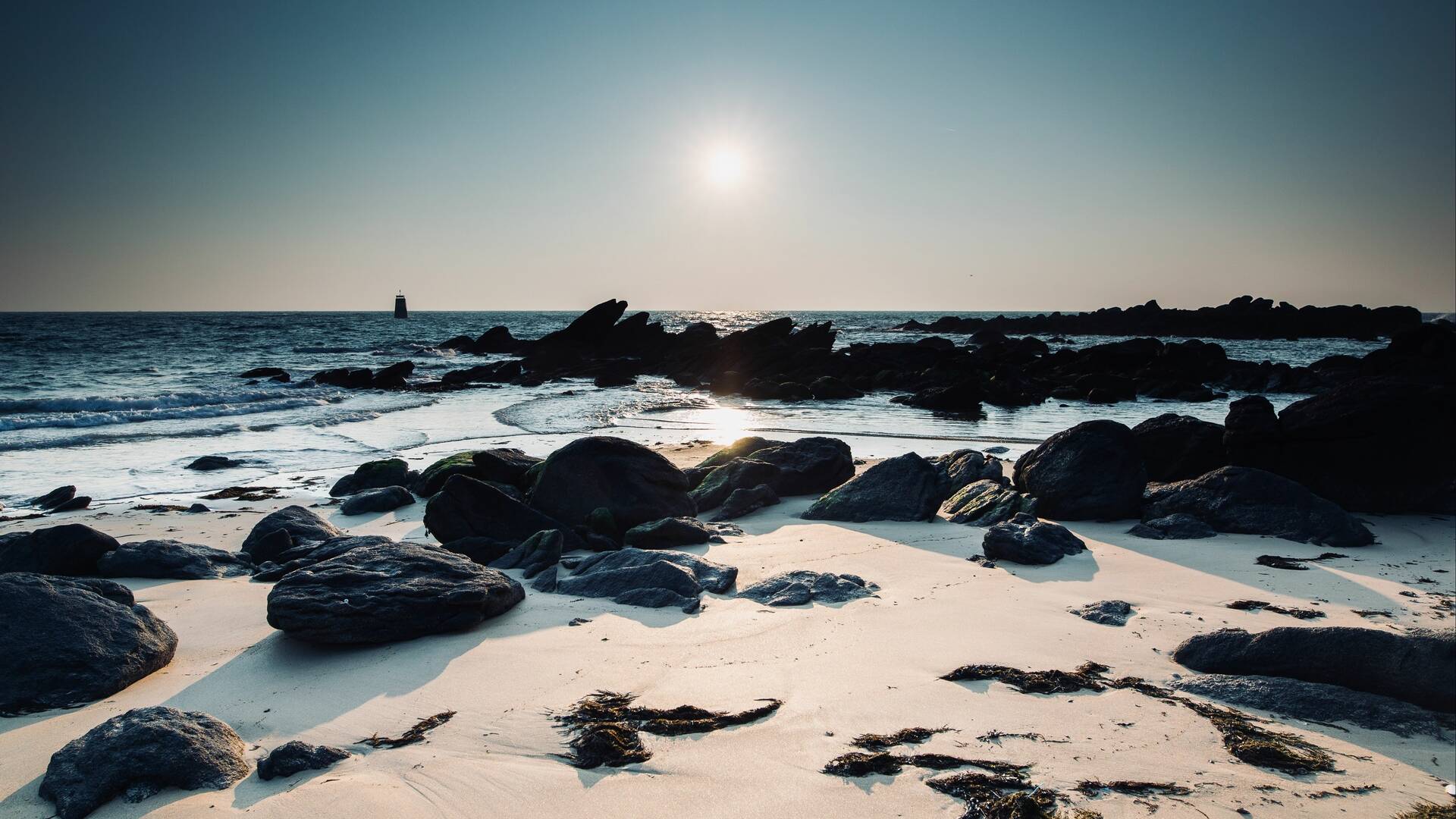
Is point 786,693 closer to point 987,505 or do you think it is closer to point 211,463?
point 987,505

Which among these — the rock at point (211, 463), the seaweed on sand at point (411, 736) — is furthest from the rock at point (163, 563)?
the rock at point (211, 463)

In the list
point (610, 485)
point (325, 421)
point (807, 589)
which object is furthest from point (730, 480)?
point (325, 421)

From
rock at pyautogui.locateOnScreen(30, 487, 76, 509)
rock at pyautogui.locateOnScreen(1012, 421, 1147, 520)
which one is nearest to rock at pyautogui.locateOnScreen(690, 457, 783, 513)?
rock at pyautogui.locateOnScreen(1012, 421, 1147, 520)

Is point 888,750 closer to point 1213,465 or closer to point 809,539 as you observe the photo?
point 809,539

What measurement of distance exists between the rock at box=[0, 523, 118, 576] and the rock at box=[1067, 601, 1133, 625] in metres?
7.02

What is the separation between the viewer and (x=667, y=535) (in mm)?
6434

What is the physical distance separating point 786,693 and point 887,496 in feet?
13.2

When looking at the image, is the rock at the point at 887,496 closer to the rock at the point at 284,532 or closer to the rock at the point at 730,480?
the rock at the point at 730,480

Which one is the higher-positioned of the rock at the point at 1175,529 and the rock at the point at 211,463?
the rock at the point at 1175,529

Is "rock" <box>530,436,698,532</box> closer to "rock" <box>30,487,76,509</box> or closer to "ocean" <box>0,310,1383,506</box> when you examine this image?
"ocean" <box>0,310,1383,506</box>

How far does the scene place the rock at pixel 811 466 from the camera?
27.7 ft

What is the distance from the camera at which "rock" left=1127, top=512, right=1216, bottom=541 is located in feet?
20.6

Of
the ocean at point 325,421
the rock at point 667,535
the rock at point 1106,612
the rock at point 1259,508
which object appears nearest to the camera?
the rock at point 1106,612

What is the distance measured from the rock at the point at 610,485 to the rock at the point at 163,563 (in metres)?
2.49
